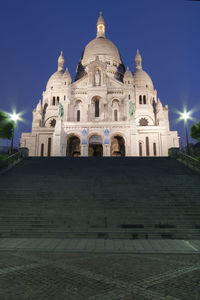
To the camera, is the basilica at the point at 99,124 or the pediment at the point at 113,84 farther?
the pediment at the point at 113,84

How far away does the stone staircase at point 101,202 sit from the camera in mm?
9258

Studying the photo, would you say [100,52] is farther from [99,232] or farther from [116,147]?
[99,232]

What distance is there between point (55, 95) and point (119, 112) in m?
17.5

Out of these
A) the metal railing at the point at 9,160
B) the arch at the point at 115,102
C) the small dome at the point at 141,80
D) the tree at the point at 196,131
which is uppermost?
the small dome at the point at 141,80

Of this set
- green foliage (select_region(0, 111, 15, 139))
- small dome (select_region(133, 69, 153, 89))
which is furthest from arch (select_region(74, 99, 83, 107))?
green foliage (select_region(0, 111, 15, 139))

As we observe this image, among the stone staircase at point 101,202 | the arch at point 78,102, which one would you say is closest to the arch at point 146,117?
the arch at point 78,102

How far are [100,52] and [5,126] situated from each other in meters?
41.0

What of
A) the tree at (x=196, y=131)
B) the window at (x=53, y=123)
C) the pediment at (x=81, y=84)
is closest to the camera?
the tree at (x=196, y=131)

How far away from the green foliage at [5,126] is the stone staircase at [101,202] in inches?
131

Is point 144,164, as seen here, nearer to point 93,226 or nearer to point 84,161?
point 84,161

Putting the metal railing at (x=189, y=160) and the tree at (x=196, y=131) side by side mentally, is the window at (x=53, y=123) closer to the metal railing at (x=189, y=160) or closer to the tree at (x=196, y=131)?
the metal railing at (x=189, y=160)

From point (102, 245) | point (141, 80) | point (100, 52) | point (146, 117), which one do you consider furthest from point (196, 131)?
point (100, 52)

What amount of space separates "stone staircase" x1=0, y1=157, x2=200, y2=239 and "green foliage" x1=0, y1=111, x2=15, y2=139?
131 inches

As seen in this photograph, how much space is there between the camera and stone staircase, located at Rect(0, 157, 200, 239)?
9.26 m
